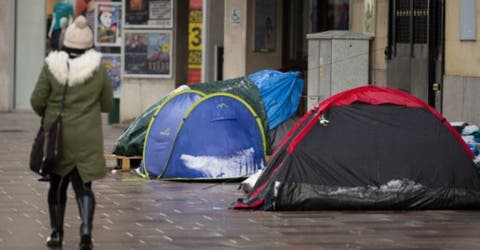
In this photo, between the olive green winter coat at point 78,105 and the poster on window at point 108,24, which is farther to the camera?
the poster on window at point 108,24

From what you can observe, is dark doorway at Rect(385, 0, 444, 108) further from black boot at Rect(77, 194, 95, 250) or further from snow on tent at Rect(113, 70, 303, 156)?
black boot at Rect(77, 194, 95, 250)

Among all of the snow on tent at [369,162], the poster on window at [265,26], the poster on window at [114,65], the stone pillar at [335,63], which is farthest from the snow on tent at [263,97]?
the poster on window at [114,65]

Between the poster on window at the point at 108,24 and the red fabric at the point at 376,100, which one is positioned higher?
the poster on window at the point at 108,24

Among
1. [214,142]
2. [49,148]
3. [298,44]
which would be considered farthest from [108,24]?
[49,148]

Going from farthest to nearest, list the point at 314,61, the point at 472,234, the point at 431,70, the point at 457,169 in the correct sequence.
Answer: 1. the point at 314,61
2. the point at 431,70
3. the point at 457,169
4. the point at 472,234

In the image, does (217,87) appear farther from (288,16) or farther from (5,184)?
(288,16)

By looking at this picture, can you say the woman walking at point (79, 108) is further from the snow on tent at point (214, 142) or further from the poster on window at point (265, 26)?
the poster on window at point (265, 26)

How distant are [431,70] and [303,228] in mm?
6442

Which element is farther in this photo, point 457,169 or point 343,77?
point 343,77

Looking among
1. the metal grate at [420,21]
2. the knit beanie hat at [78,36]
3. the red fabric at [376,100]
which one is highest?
the metal grate at [420,21]

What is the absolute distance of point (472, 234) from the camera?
11766 mm

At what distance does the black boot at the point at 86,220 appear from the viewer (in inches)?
406

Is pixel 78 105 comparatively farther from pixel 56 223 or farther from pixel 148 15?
pixel 148 15

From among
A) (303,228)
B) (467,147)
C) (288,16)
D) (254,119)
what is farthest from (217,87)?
(288,16)
